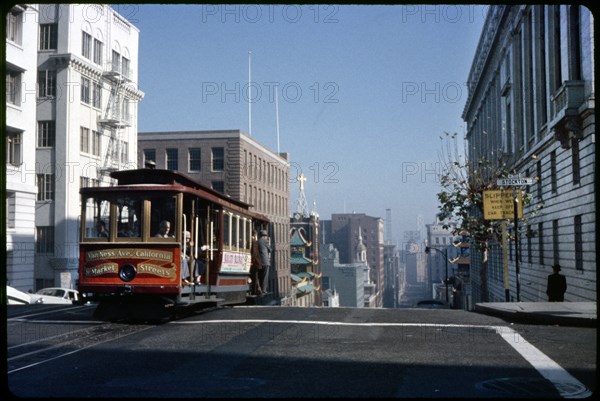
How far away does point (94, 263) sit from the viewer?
15.4 m

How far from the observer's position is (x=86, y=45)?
51.7m

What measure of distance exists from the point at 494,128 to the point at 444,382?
50415mm

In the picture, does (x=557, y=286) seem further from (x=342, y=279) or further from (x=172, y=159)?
(x=342, y=279)

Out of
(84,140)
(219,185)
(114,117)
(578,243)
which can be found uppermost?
(114,117)

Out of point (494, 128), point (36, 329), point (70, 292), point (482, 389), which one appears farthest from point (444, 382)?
point (494, 128)

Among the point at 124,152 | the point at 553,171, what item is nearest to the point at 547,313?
the point at 553,171

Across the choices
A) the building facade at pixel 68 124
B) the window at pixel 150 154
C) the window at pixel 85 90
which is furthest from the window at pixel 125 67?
the window at pixel 150 154

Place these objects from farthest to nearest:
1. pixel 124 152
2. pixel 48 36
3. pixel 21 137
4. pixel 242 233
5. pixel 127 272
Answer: pixel 124 152
pixel 48 36
pixel 21 137
pixel 242 233
pixel 127 272

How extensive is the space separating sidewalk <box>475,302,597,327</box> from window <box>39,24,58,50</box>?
42.1 meters

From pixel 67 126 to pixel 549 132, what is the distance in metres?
33.7

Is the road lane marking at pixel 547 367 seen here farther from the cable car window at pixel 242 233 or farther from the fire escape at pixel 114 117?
the fire escape at pixel 114 117

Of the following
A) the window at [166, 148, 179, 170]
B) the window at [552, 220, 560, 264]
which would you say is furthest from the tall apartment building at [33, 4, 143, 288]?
the window at [552, 220, 560, 264]

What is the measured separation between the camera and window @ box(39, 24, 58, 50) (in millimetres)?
50044

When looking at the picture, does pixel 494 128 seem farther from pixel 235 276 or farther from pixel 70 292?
pixel 235 276
